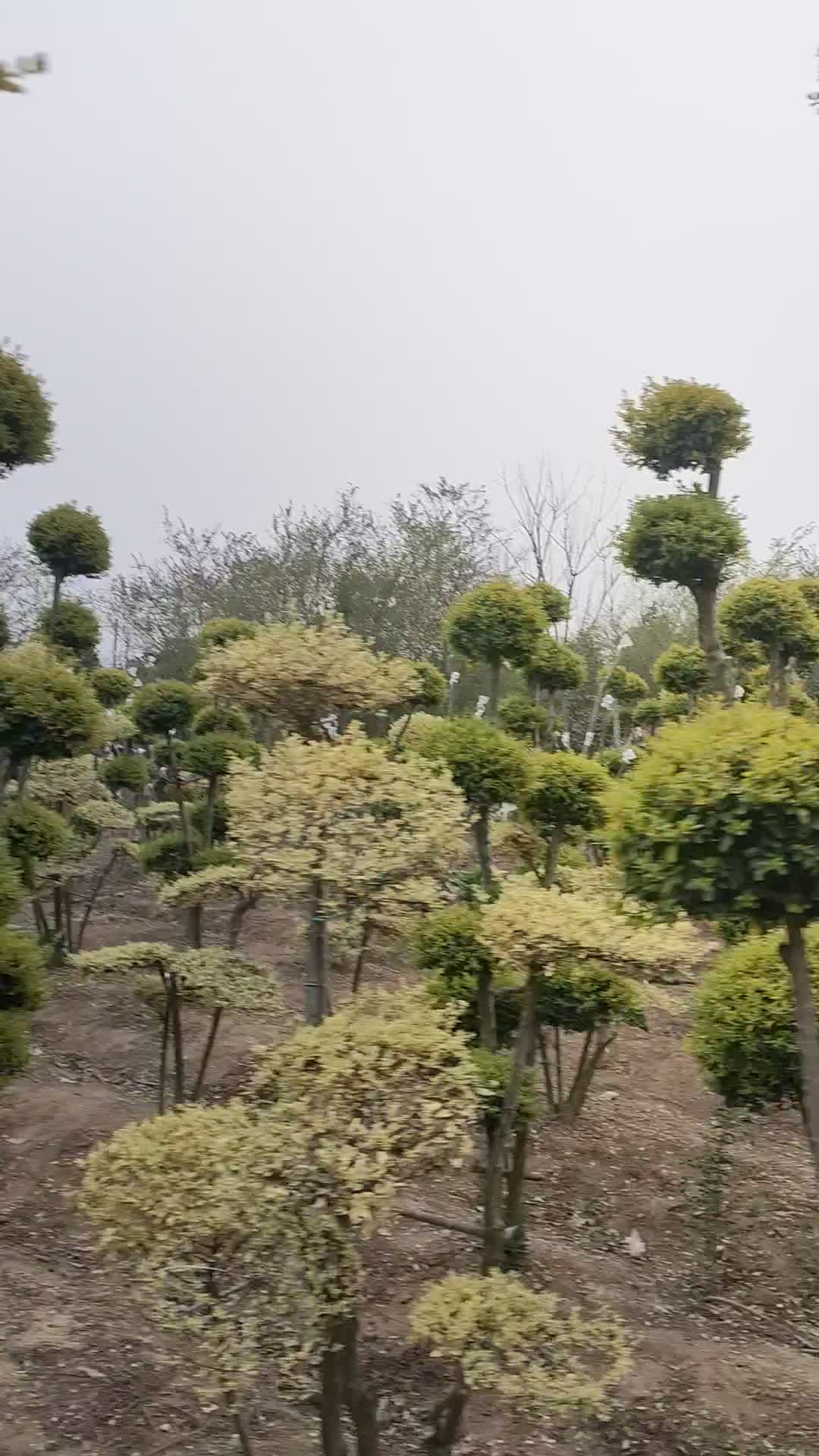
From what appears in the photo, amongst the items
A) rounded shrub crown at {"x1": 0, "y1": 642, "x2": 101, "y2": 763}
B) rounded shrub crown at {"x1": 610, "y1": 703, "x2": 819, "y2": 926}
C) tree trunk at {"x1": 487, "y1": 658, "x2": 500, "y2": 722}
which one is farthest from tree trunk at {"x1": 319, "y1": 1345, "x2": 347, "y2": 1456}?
rounded shrub crown at {"x1": 0, "y1": 642, "x2": 101, "y2": 763}

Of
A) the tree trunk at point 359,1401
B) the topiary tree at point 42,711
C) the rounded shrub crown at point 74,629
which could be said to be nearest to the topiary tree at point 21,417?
the topiary tree at point 42,711

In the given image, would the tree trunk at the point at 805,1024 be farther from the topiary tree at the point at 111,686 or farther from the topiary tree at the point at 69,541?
the topiary tree at the point at 111,686

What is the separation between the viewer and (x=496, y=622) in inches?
284

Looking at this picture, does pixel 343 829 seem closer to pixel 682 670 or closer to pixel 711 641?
pixel 711 641

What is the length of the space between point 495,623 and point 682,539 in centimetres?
→ 158

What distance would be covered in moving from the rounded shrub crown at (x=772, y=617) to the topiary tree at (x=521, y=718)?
6.67ft

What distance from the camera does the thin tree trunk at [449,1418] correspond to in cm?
380

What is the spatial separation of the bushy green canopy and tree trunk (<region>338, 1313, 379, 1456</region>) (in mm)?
3055

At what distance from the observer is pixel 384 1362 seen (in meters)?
4.88

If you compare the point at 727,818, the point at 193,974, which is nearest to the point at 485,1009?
the point at 193,974

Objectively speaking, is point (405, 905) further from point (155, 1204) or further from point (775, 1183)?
point (775, 1183)

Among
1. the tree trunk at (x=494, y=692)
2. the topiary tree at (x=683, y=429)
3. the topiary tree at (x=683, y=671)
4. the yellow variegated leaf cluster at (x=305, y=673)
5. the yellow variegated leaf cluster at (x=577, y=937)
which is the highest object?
the topiary tree at (x=683, y=429)

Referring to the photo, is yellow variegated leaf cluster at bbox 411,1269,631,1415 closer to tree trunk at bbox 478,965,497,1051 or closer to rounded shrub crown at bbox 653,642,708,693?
tree trunk at bbox 478,965,497,1051

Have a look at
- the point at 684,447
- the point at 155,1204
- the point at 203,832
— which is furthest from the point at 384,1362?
the point at 203,832
